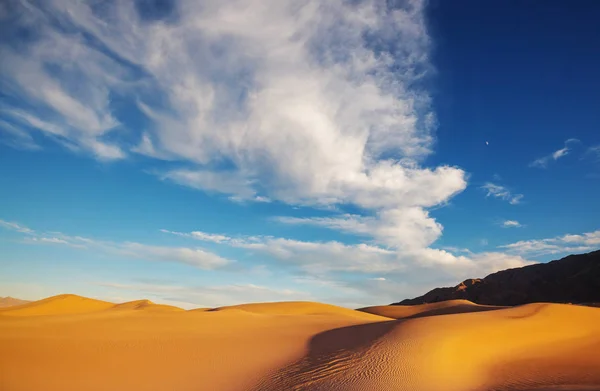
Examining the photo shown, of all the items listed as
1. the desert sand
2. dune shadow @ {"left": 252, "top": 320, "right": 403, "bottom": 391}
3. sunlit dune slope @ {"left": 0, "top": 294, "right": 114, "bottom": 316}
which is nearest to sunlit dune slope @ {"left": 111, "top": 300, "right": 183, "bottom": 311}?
sunlit dune slope @ {"left": 0, "top": 294, "right": 114, "bottom": 316}

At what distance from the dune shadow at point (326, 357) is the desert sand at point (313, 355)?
0.04m

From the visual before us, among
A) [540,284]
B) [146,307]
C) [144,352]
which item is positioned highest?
[540,284]

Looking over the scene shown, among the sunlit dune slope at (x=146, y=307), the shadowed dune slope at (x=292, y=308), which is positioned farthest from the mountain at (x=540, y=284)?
the sunlit dune slope at (x=146, y=307)

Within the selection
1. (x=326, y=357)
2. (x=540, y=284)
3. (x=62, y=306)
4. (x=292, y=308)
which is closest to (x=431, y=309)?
(x=292, y=308)

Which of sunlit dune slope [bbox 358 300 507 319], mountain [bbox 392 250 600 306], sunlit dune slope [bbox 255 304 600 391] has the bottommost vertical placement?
sunlit dune slope [bbox 255 304 600 391]

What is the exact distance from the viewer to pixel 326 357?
13.9m

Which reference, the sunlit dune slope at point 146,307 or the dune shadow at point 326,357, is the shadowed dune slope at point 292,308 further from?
the dune shadow at point 326,357

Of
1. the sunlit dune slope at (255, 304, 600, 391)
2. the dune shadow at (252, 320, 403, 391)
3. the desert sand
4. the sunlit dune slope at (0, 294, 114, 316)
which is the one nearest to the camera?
the sunlit dune slope at (255, 304, 600, 391)

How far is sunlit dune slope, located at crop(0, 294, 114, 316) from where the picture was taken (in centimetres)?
3700

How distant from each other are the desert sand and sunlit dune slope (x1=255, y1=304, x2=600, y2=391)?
0.15ft

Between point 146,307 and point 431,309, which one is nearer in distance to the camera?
point 146,307

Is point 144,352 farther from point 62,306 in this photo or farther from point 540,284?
point 540,284

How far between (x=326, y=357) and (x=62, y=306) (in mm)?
37504

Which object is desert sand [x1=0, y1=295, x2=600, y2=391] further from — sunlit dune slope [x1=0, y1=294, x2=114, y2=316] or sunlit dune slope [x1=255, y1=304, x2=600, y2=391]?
sunlit dune slope [x1=0, y1=294, x2=114, y2=316]
